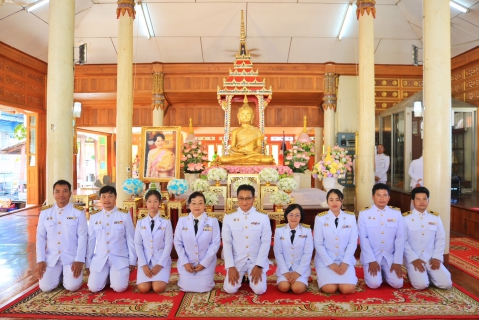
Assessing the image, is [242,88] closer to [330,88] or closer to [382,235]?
[330,88]

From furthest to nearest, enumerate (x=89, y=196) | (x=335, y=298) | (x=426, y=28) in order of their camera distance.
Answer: (x=89, y=196) < (x=426, y=28) < (x=335, y=298)

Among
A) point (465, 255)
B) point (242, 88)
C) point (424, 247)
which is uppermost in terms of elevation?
point (242, 88)

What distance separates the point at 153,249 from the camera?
10.5 ft

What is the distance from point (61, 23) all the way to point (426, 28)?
4138 mm

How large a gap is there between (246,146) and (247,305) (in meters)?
4.64

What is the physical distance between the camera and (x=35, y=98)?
8797mm

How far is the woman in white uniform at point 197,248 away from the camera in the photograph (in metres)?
3.12

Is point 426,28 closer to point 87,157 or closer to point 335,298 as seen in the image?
point 335,298

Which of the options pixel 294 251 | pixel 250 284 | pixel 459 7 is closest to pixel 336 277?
pixel 294 251

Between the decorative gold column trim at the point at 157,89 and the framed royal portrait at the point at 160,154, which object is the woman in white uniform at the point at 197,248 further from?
the decorative gold column trim at the point at 157,89

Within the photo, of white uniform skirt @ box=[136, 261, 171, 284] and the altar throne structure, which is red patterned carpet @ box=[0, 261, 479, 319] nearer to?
white uniform skirt @ box=[136, 261, 171, 284]

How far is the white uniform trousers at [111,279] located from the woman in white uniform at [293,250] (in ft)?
4.36

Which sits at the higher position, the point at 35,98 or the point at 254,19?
the point at 254,19

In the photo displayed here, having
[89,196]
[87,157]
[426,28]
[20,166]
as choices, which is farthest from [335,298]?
[20,166]
